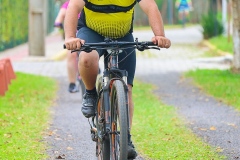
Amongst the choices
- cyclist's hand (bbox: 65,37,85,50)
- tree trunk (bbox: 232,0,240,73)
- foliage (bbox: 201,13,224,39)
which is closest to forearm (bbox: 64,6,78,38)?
cyclist's hand (bbox: 65,37,85,50)

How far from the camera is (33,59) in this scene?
20.2m

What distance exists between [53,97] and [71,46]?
693 cm

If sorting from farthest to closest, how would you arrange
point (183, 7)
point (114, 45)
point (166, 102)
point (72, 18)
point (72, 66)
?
point (183, 7) → point (72, 66) → point (166, 102) → point (72, 18) → point (114, 45)

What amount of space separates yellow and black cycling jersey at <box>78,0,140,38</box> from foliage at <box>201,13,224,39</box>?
910 inches

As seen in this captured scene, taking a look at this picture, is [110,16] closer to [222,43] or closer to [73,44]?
[73,44]

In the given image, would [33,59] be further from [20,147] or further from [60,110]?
[20,147]

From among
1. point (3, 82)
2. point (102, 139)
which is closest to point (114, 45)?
point (102, 139)

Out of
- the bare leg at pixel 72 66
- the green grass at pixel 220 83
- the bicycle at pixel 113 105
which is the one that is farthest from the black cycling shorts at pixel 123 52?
the bare leg at pixel 72 66

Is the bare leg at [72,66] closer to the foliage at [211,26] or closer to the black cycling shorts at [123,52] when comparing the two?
the black cycling shorts at [123,52]

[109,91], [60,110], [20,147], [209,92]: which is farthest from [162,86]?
[109,91]

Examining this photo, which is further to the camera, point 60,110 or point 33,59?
point 33,59

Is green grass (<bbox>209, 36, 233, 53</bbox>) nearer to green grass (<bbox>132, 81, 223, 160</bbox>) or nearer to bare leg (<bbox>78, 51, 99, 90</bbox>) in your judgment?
green grass (<bbox>132, 81, 223, 160</bbox>)

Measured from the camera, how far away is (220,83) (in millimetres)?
13469

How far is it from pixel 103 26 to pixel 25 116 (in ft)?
13.2
